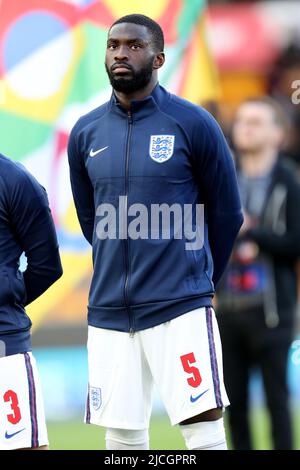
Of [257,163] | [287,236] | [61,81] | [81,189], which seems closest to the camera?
[81,189]

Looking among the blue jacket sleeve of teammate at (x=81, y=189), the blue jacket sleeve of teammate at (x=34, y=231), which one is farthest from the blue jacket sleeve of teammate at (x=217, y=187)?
the blue jacket sleeve of teammate at (x=34, y=231)

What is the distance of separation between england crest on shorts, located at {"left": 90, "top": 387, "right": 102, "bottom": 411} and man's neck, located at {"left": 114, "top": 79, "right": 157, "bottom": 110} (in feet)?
3.57

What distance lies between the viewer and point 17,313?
14.9 ft

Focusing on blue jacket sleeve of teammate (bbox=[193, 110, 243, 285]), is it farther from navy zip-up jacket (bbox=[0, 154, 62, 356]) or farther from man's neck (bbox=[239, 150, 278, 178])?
man's neck (bbox=[239, 150, 278, 178])

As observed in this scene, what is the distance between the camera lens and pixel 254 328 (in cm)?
628

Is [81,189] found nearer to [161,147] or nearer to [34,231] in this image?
[34,231]

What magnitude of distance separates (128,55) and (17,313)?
3.45ft

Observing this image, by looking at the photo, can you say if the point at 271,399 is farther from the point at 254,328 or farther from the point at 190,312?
the point at 190,312

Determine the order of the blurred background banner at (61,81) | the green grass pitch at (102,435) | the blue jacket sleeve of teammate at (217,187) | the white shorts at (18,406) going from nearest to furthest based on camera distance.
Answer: the white shorts at (18,406) → the blue jacket sleeve of teammate at (217,187) → the green grass pitch at (102,435) → the blurred background banner at (61,81)

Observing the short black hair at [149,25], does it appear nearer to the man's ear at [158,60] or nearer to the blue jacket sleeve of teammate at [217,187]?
the man's ear at [158,60]

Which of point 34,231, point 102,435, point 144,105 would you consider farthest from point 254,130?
point 102,435

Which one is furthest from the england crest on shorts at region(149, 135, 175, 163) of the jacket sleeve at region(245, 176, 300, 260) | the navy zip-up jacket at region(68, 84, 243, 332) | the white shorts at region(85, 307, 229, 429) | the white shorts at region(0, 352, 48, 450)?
the jacket sleeve at region(245, 176, 300, 260)

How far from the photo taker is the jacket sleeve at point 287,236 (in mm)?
6230

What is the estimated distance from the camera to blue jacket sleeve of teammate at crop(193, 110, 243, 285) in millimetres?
4574
